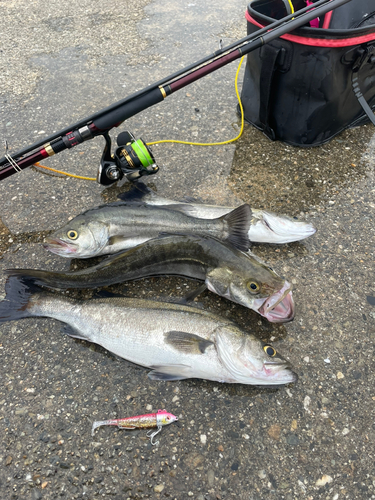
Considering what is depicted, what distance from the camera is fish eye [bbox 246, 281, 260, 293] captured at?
2364mm

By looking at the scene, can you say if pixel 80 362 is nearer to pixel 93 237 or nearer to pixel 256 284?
pixel 93 237

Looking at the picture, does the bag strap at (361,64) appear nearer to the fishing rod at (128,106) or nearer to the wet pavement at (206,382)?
the fishing rod at (128,106)

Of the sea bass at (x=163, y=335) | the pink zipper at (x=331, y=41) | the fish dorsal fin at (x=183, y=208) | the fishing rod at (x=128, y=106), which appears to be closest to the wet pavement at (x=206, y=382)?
the sea bass at (x=163, y=335)

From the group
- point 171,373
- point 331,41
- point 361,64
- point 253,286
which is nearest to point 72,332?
point 171,373

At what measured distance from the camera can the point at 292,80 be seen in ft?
11.4

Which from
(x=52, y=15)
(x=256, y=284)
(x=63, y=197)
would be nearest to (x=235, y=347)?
(x=256, y=284)

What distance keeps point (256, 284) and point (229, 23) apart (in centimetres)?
654

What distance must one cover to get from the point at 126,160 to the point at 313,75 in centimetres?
213

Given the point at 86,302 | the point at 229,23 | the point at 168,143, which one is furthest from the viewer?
the point at 229,23

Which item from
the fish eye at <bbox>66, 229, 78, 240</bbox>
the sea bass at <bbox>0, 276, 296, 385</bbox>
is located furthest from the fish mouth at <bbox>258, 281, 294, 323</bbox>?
the fish eye at <bbox>66, 229, 78, 240</bbox>

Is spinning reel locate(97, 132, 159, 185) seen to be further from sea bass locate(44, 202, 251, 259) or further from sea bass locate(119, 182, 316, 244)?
sea bass locate(44, 202, 251, 259)

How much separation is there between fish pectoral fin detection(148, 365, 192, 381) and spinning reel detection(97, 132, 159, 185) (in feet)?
6.50

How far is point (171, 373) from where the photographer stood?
2.29m

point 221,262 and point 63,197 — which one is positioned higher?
point 221,262
